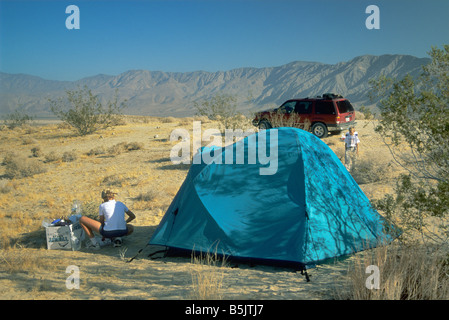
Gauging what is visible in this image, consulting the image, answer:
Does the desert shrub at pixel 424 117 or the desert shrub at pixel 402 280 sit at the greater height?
the desert shrub at pixel 424 117

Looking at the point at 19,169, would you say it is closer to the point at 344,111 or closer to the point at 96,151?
the point at 96,151

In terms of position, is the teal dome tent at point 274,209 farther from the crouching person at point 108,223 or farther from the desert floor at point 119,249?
the crouching person at point 108,223

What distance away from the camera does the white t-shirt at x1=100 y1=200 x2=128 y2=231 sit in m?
6.70

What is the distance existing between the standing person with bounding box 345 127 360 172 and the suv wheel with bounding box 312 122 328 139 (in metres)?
5.14

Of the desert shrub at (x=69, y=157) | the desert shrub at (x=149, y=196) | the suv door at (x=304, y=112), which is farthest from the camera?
the suv door at (x=304, y=112)

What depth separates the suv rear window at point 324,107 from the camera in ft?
55.9

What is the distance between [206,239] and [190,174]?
4.00 feet

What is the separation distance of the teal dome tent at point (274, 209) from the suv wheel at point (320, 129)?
11.1 metres

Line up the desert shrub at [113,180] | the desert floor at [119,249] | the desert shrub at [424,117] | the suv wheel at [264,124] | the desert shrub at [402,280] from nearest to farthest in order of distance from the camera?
the desert shrub at [402,280] → the desert shrub at [424,117] → the desert floor at [119,249] → the desert shrub at [113,180] → the suv wheel at [264,124]

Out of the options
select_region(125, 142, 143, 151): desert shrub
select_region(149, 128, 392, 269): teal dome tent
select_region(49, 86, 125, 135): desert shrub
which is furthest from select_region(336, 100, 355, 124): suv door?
select_region(49, 86, 125, 135): desert shrub

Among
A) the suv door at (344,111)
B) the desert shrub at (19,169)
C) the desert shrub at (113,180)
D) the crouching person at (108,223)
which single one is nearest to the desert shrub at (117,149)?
the desert shrub at (19,169)

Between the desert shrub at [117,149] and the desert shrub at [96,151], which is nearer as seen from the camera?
the desert shrub at [117,149]
